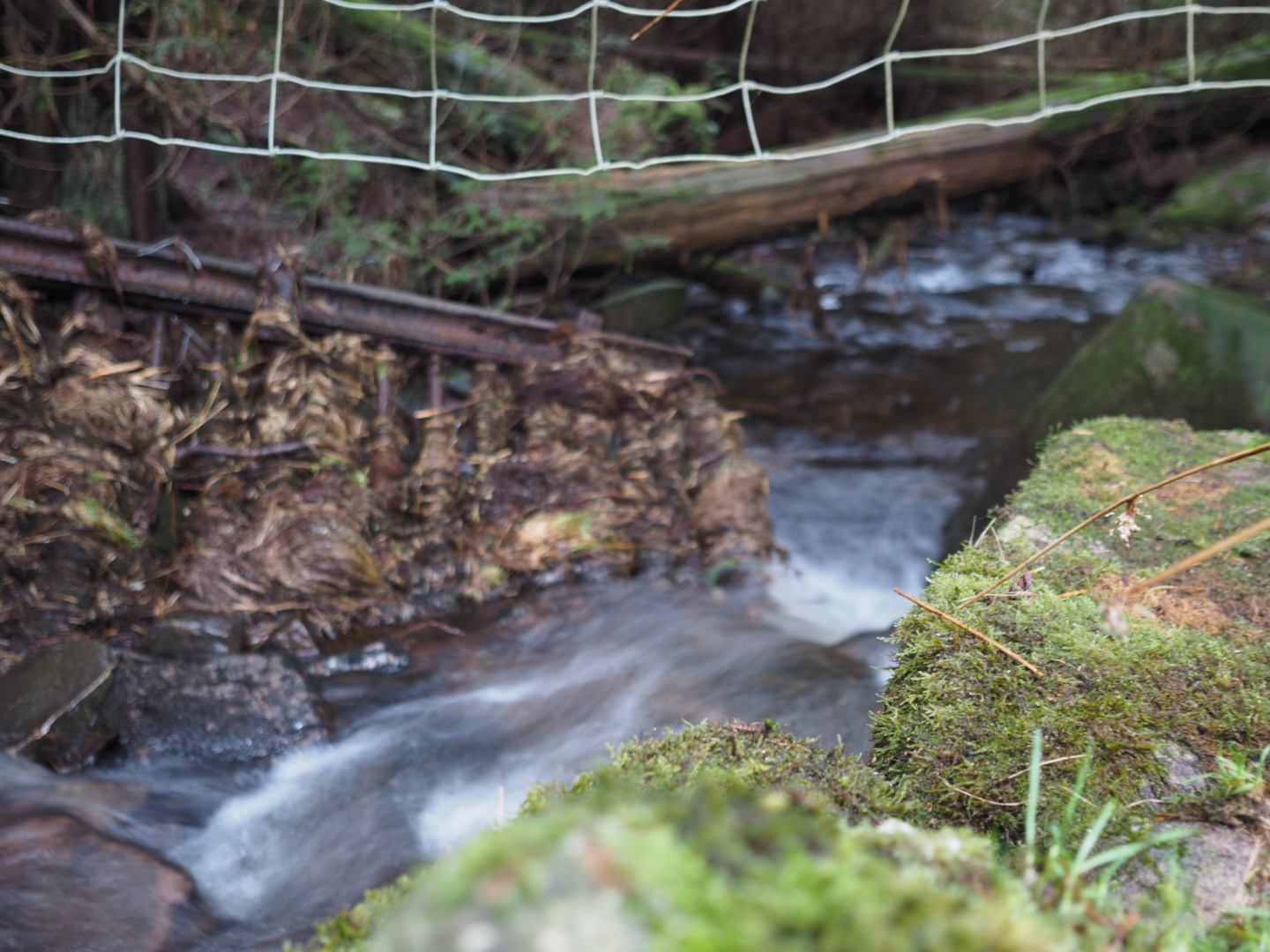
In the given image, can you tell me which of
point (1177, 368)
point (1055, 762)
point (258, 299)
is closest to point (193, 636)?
point (258, 299)

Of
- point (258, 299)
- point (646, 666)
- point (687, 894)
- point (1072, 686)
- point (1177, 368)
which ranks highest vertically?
point (258, 299)

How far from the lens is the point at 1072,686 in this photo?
5.41 ft

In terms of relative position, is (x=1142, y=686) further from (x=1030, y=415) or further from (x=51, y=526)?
(x=51, y=526)

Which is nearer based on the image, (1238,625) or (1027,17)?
(1238,625)

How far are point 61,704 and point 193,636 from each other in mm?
524

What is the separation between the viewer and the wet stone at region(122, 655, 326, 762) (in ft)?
10.0

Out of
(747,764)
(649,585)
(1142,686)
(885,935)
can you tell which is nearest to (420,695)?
(649,585)

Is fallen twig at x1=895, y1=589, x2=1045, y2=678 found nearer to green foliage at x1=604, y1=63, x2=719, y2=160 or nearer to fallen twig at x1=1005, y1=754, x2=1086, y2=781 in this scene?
fallen twig at x1=1005, y1=754, x2=1086, y2=781

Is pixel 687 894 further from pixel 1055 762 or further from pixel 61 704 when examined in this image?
pixel 61 704

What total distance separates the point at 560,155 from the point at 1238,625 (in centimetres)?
532

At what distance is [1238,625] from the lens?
1.89 m

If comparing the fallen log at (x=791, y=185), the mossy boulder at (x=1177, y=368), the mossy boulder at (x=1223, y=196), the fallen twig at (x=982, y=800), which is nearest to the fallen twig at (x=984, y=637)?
the fallen twig at (x=982, y=800)

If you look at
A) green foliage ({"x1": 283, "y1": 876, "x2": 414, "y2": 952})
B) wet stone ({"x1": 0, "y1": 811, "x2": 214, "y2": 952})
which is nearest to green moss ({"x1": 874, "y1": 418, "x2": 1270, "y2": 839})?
green foliage ({"x1": 283, "y1": 876, "x2": 414, "y2": 952})

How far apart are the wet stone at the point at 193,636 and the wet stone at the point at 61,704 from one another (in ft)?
0.82
